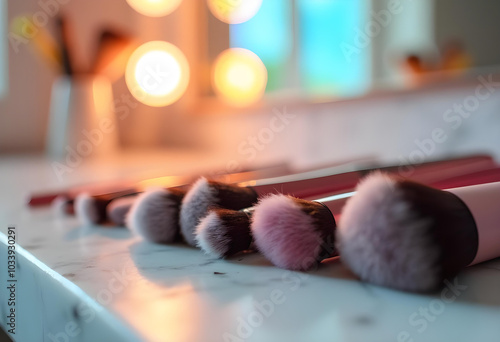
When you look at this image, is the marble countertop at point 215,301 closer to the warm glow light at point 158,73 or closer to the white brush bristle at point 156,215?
the white brush bristle at point 156,215

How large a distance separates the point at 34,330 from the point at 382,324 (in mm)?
183

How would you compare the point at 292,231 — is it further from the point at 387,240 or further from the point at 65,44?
the point at 65,44

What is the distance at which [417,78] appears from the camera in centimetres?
74

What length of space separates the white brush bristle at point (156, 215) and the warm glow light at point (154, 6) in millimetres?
1129

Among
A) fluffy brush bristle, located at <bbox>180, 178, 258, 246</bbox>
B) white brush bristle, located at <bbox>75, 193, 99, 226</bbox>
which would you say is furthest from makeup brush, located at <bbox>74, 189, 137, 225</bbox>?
fluffy brush bristle, located at <bbox>180, 178, 258, 246</bbox>

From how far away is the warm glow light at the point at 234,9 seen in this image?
1118mm

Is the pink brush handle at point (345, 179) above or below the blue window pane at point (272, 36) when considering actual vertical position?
below

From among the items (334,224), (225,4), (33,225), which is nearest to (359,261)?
(334,224)

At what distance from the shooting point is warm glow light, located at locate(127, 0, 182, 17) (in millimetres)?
1347

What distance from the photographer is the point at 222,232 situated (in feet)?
0.86

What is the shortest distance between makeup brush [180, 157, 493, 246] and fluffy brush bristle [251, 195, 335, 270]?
5 cm

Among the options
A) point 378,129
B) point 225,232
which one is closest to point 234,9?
point 378,129

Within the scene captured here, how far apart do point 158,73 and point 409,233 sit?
1.20 metres

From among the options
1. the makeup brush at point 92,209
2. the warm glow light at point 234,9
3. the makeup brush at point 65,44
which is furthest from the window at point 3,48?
the makeup brush at point 92,209
